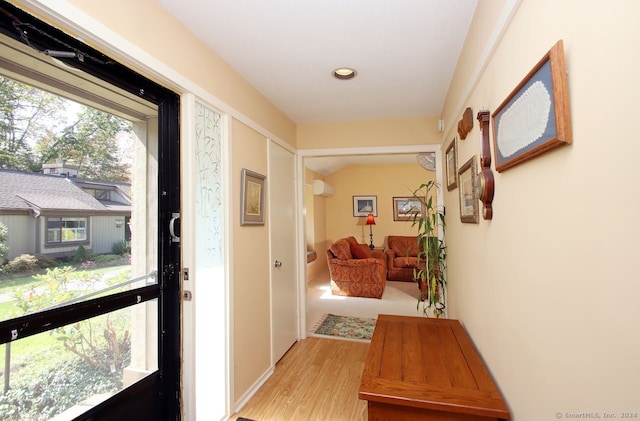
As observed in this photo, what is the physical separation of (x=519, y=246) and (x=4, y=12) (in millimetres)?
1804

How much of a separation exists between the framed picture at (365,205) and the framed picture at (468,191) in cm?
512

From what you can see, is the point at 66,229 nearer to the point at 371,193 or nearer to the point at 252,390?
the point at 252,390

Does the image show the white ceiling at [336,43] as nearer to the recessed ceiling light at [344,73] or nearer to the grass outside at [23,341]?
the recessed ceiling light at [344,73]

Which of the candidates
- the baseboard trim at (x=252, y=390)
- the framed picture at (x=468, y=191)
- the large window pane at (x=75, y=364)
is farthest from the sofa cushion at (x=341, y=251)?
the large window pane at (x=75, y=364)

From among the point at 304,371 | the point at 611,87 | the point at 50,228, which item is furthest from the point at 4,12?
the point at 304,371

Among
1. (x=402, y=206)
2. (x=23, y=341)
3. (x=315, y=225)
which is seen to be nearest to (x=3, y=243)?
(x=23, y=341)

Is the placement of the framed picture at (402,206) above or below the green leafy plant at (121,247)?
above

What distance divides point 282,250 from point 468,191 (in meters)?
1.75

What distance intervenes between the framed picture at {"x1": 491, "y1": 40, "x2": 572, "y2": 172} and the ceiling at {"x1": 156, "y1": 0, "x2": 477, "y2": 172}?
885 mm

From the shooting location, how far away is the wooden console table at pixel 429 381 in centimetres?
114

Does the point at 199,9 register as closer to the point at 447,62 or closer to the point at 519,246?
the point at 447,62

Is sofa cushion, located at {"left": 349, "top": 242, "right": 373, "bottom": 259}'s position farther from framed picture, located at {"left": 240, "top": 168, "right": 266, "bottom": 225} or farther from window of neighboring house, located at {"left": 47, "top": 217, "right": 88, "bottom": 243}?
window of neighboring house, located at {"left": 47, "top": 217, "right": 88, "bottom": 243}

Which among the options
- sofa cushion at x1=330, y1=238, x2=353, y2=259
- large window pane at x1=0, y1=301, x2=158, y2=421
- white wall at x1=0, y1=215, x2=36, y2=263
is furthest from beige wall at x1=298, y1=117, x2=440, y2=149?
white wall at x1=0, y1=215, x2=36, y2=263

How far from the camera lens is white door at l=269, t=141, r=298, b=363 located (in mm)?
2684
